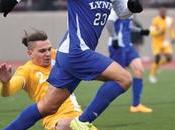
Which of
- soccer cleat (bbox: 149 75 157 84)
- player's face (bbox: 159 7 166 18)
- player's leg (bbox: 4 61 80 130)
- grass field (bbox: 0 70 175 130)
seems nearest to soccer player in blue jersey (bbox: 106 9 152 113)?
grass field (bbox: 0 70 175 130)

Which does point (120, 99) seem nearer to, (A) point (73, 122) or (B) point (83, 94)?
(B) point (83, 94)

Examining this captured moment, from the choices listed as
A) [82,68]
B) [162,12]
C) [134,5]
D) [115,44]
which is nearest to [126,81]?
[82,68]

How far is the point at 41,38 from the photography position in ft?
26.8

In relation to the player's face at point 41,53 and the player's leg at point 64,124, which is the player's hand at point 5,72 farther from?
the player's leg at point 64,124

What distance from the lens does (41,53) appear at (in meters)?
8.06

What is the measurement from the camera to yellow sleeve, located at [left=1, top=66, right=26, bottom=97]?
7.65 m

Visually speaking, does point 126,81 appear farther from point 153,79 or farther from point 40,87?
point 153,79

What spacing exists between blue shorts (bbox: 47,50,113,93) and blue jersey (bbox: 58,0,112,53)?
81 mm

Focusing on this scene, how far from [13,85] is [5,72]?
31 centimetres

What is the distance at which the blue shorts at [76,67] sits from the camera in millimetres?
7512

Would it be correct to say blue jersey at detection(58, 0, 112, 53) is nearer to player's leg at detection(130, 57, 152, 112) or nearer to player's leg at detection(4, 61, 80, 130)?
player's leg at detection(4, 61, 80, 130)

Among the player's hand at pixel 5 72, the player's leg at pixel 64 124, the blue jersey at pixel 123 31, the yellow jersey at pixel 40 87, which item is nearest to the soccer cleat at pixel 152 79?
the blue jersey at pixel 123 31

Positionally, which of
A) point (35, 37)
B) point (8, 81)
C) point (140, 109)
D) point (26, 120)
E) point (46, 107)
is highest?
point (35, 37)

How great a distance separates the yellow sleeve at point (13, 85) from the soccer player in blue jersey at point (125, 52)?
4.90 m
